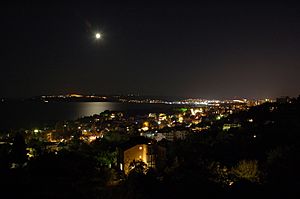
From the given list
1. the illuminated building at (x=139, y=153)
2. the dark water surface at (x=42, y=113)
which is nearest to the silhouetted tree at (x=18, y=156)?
the illuminated building at (x=139, y=153)

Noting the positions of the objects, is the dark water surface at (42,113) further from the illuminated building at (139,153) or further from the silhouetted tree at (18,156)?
the illuminated building at (139,153)

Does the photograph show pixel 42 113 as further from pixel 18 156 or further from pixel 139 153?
pixel 18 156

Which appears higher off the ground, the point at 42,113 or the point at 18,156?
the point at 18,156

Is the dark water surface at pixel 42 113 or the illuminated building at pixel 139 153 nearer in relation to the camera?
the illuminated building at pixel 139 153

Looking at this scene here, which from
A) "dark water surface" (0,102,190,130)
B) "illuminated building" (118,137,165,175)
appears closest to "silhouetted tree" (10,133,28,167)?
"illuminated building" (118,137,165,175)

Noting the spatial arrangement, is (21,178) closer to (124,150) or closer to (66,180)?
(66,180)

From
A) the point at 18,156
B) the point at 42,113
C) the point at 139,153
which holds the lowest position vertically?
the point at 42,113

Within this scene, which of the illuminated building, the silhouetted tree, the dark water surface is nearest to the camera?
the silhouetted tree

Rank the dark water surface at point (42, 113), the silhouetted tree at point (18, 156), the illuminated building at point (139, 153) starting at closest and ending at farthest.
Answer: the silhouetted tree at point (18, 156) → the illuminated building at point (139, 153) → the dark water surface at point (42, 113)

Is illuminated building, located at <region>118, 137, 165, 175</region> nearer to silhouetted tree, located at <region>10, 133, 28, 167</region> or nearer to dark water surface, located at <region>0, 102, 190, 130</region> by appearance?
silhouetted tree, located at <region>10, 133, 28, 167</region>

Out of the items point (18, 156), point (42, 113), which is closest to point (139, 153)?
point (18, 156)

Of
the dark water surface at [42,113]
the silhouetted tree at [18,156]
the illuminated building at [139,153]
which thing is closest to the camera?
the silhouetted tree at [18,156]

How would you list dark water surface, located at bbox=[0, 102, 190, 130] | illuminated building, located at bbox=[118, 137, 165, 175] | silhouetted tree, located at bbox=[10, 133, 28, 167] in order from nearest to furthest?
silhouetted tree, located at bbox=[10, 133, 28, 167] < illuminated building, located at bbox=[118, 137, 165, 175] < dark water surface, located at bbox=[0, 102, 190, 130]

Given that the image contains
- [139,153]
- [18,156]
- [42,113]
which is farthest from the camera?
[42,113]
